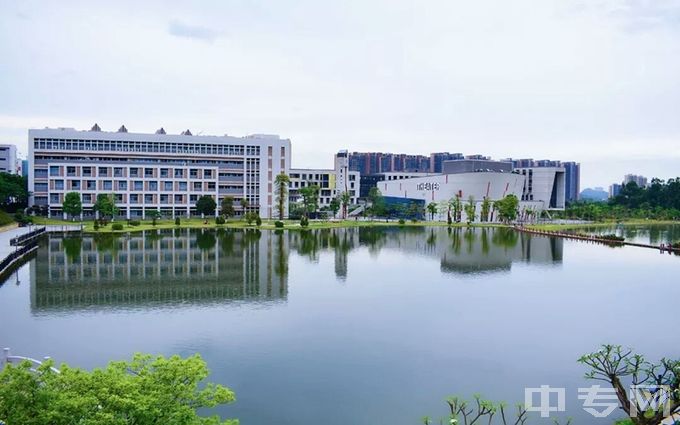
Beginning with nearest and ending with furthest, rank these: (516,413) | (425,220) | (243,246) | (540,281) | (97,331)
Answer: (516,413)
(97,331)
(540,281)
(243,246)
(425,220)

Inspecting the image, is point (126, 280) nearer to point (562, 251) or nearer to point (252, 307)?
point (252, 307)

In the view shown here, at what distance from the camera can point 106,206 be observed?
42.5 meters

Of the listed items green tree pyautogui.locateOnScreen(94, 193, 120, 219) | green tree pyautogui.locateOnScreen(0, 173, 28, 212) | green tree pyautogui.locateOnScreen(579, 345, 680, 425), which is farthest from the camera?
green tree pyautogui.locateOnScreen(94, 193, 120, 219)

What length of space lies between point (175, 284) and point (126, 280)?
6.49 feet

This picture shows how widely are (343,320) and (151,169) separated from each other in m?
38.6

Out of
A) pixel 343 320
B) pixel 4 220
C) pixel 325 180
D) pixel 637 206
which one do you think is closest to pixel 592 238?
pixel 343 320

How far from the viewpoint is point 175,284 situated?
1875 centimetres

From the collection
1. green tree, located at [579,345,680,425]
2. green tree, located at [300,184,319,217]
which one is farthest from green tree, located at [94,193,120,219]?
green tree, located at [579,345,680,425]

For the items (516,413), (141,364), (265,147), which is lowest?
(516,413)

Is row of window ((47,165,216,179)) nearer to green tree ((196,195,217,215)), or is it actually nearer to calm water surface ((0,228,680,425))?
green tree ((196,195,217,215))

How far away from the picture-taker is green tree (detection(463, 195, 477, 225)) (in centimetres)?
5406

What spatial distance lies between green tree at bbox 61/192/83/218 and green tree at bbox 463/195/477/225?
34.6 metres

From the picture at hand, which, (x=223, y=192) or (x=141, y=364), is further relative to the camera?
(x=223, y=192)

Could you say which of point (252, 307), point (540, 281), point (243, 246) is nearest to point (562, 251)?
point (540, 281)
